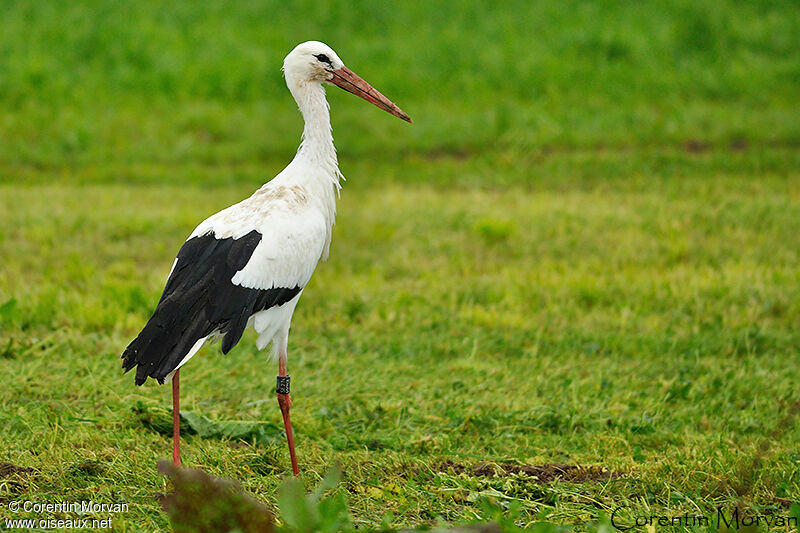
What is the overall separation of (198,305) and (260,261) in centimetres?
32

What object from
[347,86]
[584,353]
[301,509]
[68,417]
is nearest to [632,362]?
[584,353]

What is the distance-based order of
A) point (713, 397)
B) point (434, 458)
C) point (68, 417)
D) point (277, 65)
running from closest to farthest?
1. point (434, 458)
2. point (68, 417)
3. point (713, 397)
4. point (277, 65)

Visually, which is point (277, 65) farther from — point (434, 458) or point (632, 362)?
point (434, 458)

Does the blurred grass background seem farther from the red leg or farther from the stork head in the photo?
the red leg

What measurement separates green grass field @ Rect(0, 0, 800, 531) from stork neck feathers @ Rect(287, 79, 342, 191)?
1200 millimetres

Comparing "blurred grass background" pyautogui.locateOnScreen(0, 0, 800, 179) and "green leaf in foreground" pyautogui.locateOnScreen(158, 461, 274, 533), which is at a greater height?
"blurred grass background" pyautogui.locateOnScreen(0, 0, 800, 179)

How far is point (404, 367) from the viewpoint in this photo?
17.7ft

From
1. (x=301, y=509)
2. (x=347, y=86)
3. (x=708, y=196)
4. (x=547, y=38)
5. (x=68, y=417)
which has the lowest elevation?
(x=68, y=417)

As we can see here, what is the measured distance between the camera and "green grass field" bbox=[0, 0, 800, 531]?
400cm

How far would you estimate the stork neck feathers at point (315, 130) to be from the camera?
441 centimetres

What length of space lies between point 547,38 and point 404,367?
8.41 meters

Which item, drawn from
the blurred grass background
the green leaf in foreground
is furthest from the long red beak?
the blurred grass background

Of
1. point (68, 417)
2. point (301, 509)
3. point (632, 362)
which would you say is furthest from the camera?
point (632, 362)

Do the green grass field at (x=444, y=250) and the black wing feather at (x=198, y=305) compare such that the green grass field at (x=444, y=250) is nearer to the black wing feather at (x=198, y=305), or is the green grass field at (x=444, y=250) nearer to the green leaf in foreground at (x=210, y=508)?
the black wing feather at (x=198, y=305)
